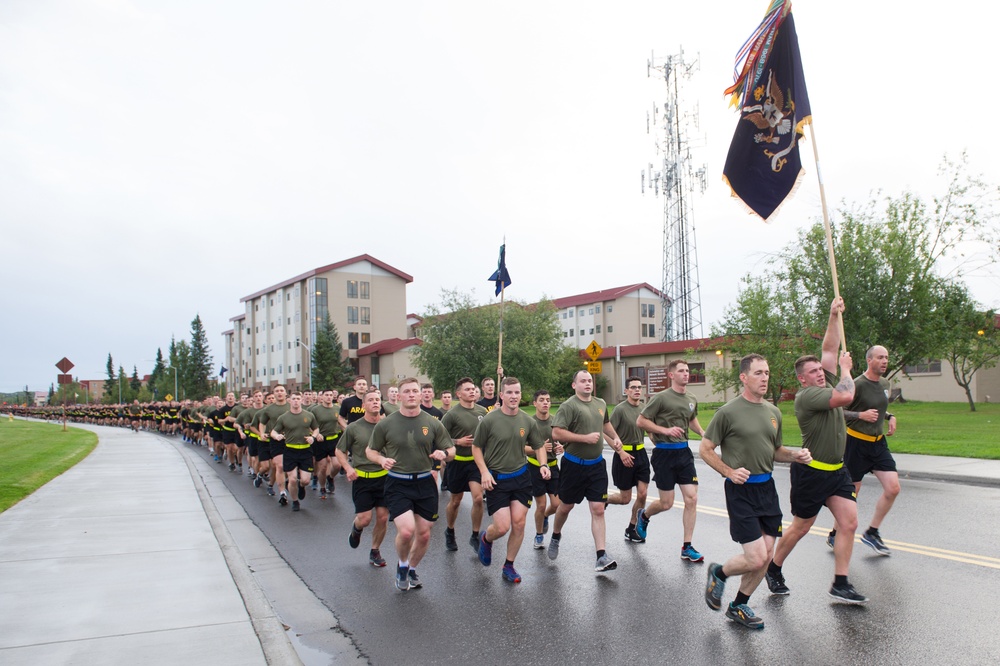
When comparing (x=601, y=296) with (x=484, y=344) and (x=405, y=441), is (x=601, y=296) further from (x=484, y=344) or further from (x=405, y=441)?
(x=405, y=441)

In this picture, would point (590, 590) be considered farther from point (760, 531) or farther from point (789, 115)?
point (789, 115)

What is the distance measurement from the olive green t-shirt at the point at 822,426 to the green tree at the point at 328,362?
6487 cm

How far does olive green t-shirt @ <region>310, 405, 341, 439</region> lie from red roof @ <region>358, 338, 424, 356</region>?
5451cm

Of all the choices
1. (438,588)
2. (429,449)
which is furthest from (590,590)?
(429,449)

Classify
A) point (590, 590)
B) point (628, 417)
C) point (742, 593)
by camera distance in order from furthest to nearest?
point (628, 417)
point (590, 590)
point (742, 593)

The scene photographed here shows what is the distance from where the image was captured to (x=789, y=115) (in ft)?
26.9

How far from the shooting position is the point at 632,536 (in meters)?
8.89

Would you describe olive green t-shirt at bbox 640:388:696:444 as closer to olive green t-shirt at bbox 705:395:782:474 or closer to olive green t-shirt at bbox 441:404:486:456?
olive green t-shirt at bbox 441:404:486:456

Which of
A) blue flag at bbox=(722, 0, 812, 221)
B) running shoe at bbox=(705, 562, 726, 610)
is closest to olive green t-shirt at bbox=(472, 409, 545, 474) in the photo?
running shoe at bbox=(705, 562, 726, 610)

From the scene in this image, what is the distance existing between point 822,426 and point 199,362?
398 ft

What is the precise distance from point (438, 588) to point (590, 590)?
141cm

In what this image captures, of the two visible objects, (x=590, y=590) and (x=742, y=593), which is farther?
(x=590, y=590)

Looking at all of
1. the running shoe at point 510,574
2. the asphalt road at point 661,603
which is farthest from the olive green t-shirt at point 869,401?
the running shoe at point 510,574

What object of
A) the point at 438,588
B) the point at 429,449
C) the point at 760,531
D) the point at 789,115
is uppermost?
the point at 789,115
